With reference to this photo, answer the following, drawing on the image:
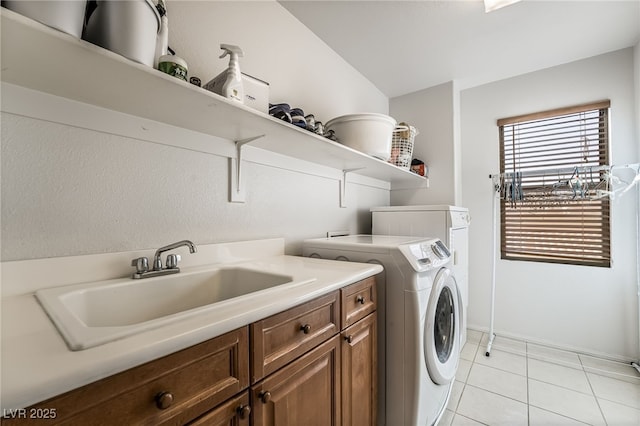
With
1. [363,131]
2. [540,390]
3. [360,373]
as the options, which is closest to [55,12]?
[363,131]

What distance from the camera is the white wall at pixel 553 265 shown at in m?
2.19

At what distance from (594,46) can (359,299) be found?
2833 mm

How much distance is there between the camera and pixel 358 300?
1.16 metres

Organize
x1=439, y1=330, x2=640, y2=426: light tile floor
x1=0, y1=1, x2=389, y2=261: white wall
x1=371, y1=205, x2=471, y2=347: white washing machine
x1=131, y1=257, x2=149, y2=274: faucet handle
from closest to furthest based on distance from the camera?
x1=0, y1=1, x2=389, y2=261: white wall → x1=131, y1=257, x2=149, y2=274: faucet handle → x1=439, y1=330, x2=640, y2=426: light tile floor → x1=371, y1=205, x2=471, y2=347: white washing machine

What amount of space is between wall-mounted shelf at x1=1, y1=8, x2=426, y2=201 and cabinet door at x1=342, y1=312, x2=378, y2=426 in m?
0.91

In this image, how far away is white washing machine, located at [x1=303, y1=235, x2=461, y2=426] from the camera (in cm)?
127

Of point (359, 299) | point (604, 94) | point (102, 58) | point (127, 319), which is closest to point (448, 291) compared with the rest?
point (359, 299)

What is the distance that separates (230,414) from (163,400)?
7.7 inches

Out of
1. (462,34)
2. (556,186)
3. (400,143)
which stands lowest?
(556,186)

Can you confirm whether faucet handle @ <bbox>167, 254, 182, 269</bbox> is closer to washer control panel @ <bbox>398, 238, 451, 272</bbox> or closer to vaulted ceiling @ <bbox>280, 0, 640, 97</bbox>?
washer control panel @ <bbox>398, 238, 451, 272</bbox>

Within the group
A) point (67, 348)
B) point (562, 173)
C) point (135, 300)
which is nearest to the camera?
point (67, 348)

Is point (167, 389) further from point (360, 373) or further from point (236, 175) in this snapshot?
point (236, 175)

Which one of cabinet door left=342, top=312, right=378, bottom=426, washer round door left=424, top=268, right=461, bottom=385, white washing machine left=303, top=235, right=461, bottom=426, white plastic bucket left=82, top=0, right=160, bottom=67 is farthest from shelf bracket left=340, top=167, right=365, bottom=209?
white plastic bucket left=82, top=0, right=160, bottom=67

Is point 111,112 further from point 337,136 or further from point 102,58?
point 337,136
